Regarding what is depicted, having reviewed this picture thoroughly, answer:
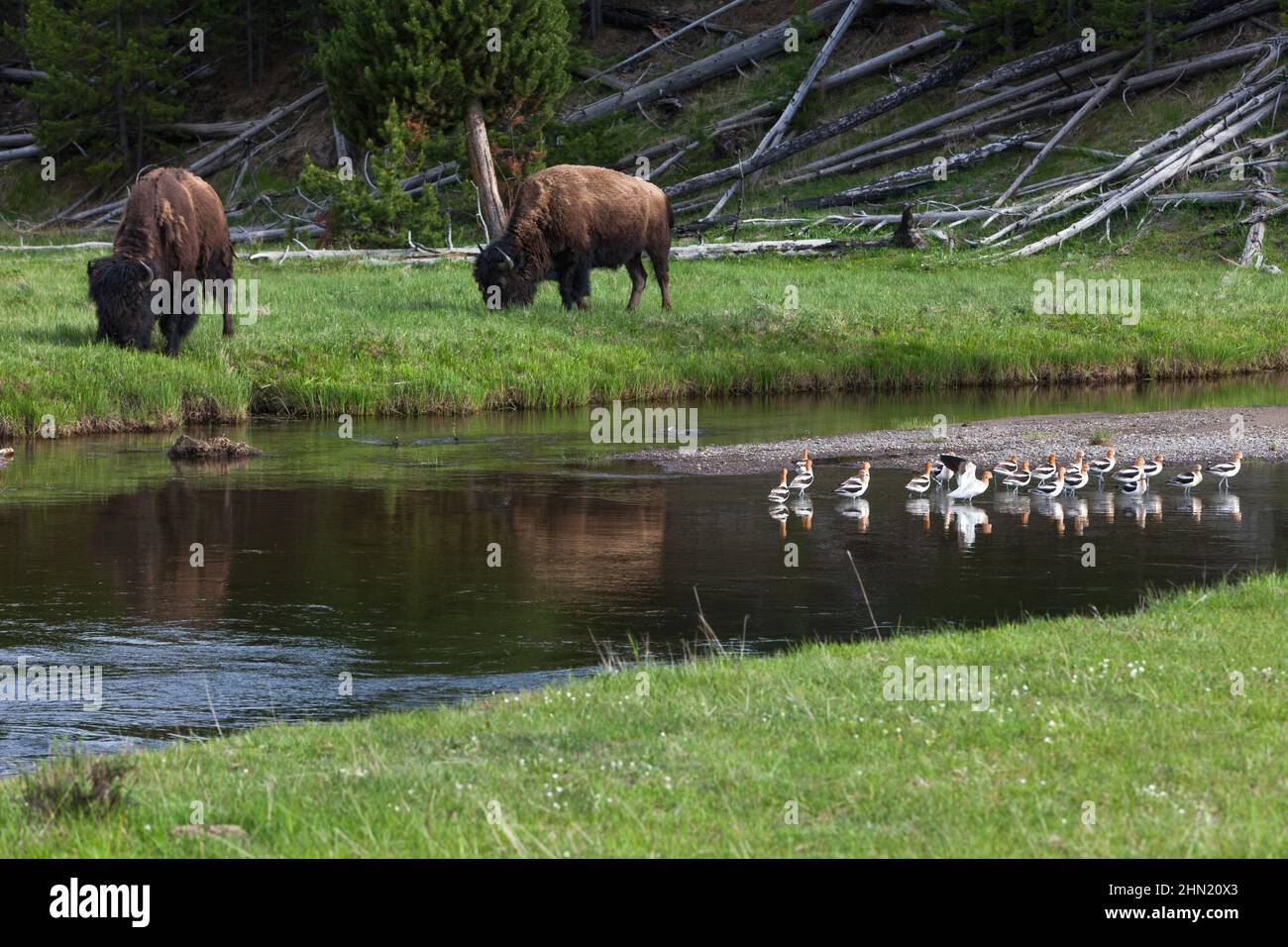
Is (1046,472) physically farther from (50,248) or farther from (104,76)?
(104,76)

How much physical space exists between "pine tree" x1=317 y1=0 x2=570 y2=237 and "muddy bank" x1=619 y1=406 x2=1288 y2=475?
19.7 metres

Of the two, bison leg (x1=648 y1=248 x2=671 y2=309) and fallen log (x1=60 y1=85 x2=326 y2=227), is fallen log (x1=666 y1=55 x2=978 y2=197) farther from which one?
bison leg (x1=648 y1=248 x2=671 y2=309)

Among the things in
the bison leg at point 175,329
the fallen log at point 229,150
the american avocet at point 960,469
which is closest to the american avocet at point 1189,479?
the american avocet at point 960,469

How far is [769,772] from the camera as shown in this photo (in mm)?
7836

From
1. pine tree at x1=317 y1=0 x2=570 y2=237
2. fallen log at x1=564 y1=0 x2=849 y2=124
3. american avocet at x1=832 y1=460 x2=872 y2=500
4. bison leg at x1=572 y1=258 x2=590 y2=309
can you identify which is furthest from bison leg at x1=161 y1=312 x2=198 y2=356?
fallen log at x1=564 y1=0 x2=849 y2=124

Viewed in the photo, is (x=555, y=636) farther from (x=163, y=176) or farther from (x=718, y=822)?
(x=163, y=176)

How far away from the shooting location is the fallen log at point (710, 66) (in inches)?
2341

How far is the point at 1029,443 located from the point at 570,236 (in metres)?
11.7

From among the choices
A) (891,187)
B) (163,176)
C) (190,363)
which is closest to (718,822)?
(190,363)

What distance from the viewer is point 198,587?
15.4 m

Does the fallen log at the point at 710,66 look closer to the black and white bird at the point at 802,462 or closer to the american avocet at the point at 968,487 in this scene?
the black and white bird at the point at 802,462

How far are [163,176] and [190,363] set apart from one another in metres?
3.41

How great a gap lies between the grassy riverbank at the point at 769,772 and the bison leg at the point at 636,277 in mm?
23745

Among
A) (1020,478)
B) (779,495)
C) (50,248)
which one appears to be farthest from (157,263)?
(50,248)
